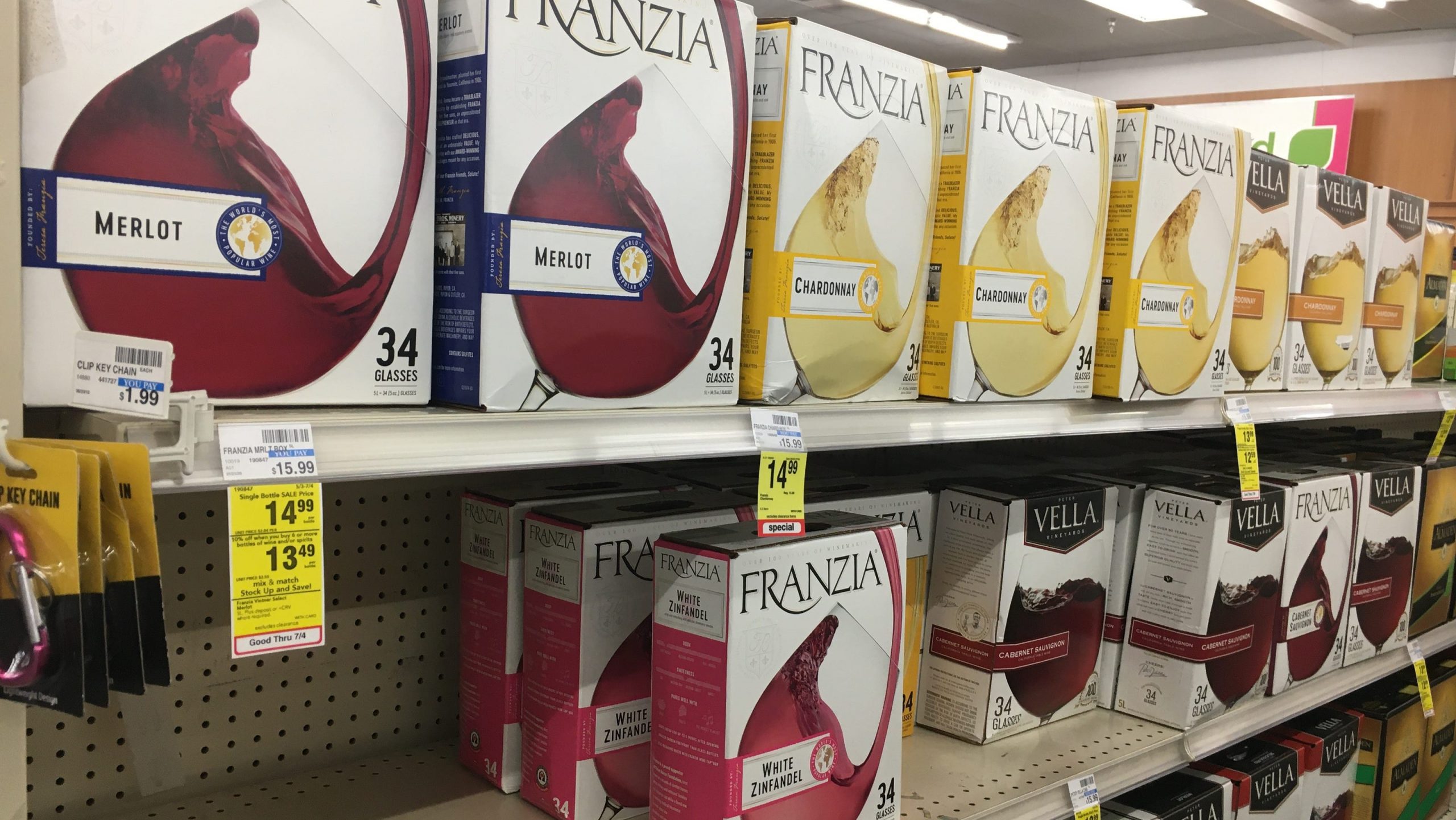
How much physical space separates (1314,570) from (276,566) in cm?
186

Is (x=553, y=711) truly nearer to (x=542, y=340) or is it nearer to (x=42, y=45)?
(x=542, y=340)

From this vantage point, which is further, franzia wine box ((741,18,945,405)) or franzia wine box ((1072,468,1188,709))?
franzia wine box ((1072,468,1188,709))

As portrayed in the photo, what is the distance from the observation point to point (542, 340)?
924 mm

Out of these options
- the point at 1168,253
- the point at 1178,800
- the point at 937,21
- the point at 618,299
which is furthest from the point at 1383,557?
the point at 937,21

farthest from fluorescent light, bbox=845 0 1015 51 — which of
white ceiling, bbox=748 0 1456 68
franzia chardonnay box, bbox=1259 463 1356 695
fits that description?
franzia chardonnay box, bbox=1259 463 1356 695

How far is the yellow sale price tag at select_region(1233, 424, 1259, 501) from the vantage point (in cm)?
169

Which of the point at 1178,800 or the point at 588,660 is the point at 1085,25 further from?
the point at 588,660

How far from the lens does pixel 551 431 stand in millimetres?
930

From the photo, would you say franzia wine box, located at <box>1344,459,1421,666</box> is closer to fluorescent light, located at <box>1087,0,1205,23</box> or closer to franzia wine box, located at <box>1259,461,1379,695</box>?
franzia wine box, located at <box>1259,461,1379,695</box>

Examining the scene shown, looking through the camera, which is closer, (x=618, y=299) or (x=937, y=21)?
(x=618, y=299)

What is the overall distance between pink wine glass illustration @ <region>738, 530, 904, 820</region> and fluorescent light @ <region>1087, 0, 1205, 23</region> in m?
5.69

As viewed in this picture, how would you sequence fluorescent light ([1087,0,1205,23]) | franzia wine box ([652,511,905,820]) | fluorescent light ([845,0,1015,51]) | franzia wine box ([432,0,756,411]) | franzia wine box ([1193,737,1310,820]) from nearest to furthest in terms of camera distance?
franzia wine box ([432,0,756,411])
franzia wine box ([652,511,905,820])
franzia wine box ([1193,737,1310,820])
fluorescent light ([1087,0,1205,23])
fluorescent light ([845,0,1015,51])

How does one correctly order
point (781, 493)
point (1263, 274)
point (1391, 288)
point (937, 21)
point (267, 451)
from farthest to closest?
point (937, 21), point (1391, 288), point (1263, 274), point (781, 493), point (267, 451)

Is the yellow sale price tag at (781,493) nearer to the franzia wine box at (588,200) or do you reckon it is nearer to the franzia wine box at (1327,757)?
the franzia wine box at (588,200)
